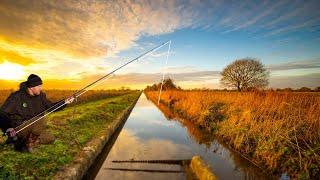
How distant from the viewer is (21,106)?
21.1 feet

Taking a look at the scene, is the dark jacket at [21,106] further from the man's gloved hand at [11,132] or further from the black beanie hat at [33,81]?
the man's gloved hand at [11,132]

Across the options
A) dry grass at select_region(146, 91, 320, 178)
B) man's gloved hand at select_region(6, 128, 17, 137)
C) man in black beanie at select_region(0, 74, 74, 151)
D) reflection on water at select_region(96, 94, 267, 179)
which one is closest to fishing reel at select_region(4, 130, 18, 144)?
man's gloved hand at select_region(6, 128, 17, 137)

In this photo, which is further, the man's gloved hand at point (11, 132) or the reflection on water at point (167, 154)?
the reflection on water at point (167, 154)

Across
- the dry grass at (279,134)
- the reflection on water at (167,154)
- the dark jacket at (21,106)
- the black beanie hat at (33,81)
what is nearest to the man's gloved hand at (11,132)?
the dark jacket at (21,106)

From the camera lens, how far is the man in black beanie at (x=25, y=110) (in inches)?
242

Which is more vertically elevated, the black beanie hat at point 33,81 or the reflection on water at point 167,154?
the black beanie hat at point 33,81

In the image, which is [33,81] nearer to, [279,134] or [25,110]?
[25,110]

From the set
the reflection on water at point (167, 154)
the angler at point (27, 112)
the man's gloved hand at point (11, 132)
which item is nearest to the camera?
the man's gloved hand at point (11, 132)

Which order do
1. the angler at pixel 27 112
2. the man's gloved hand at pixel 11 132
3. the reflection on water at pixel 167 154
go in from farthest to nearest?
the reflection on water at pixel 167 154 → the angler at pixel 27 112 → the man's gloved hand at pixel 11 132

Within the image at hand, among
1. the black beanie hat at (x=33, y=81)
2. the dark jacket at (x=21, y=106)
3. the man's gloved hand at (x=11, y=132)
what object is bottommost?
the man's gloved hand at (x=11, y=132)

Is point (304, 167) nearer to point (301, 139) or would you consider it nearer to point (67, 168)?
point (301, 139)

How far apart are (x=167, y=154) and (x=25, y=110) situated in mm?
4668

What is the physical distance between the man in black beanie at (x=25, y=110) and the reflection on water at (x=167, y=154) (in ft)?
6.38

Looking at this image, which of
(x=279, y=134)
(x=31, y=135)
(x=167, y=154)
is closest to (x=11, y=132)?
(x=31, y=135)
